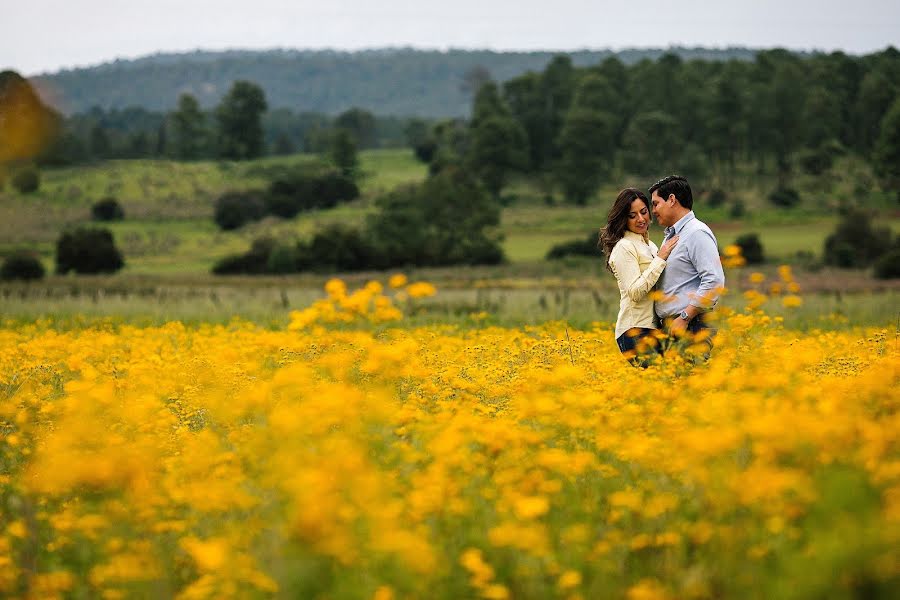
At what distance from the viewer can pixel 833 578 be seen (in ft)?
10.2

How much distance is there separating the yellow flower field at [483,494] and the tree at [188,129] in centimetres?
10901

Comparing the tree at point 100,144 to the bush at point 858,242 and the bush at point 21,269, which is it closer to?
the bush at point 21,269

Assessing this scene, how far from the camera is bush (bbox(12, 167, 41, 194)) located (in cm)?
7231

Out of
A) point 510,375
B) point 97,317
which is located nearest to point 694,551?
point 510,375

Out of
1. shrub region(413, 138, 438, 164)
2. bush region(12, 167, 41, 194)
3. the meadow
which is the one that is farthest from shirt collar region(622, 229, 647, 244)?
shrub region(413, 138, 438, 164)

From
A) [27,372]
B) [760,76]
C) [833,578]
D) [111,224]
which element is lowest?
[111,224]

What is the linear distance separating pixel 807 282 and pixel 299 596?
97.4ft

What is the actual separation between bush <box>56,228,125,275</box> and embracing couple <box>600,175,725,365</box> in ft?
140

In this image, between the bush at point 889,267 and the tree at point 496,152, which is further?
the tree at point 496,152

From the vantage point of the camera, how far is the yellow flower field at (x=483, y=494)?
3.37 meters

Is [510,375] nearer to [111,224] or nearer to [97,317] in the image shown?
[97,317]

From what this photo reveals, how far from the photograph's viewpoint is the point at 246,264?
47.8m

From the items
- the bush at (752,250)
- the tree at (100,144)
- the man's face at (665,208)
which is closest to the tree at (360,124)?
the tree at (100,144)

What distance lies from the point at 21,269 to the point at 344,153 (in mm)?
48967
